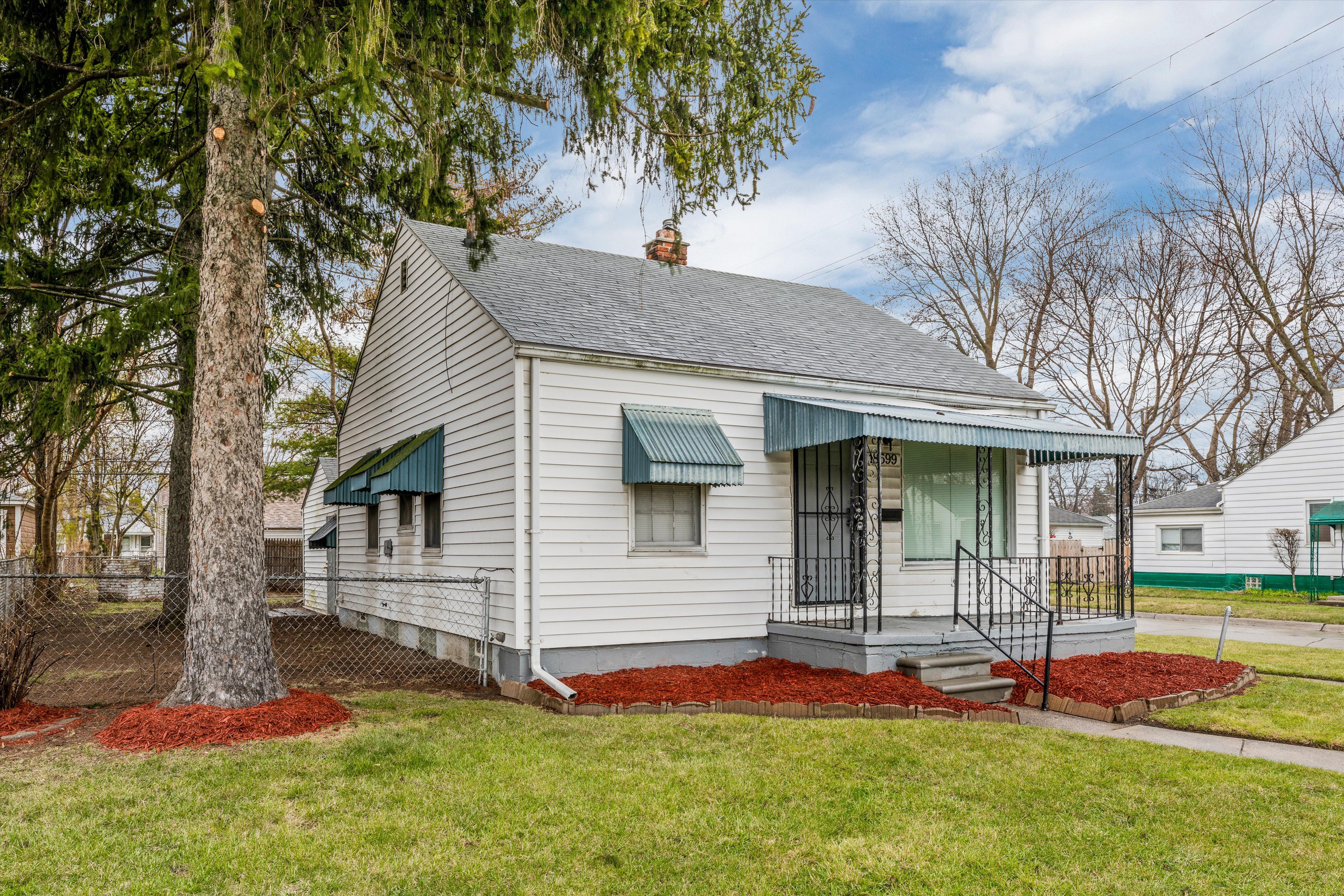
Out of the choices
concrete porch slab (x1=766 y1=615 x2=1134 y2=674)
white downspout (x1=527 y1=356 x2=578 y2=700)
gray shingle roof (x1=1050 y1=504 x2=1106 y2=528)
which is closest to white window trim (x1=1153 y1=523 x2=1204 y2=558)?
gray shingle roof (x1=1050 y1=504 x2=1106 y2=528)

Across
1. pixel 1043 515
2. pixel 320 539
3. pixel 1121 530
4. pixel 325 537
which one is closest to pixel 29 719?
pixel 325 537

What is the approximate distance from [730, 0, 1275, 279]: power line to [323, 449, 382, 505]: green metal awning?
630 cm

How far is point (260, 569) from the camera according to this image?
22.1 ft

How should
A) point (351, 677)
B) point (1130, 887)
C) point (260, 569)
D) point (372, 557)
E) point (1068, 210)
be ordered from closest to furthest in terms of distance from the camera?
point (1130, 887) < point (260, 569) < point (351, 677) < point (372, 557) < point (1068, 210)

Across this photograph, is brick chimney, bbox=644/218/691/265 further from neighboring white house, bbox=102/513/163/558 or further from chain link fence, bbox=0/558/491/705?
neighboring white house, bbox=102/513/163/558

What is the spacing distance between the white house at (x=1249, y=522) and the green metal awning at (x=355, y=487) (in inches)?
834

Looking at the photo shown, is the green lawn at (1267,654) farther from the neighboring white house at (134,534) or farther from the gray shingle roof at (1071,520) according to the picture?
the neighboring white house at (134,534)

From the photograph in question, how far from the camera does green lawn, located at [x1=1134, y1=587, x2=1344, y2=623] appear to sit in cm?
1604

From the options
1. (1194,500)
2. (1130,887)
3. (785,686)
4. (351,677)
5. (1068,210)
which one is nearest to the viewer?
(1130,887)

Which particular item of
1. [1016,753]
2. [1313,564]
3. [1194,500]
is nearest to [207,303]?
[1016,753]

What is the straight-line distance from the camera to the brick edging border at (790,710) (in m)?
6.86

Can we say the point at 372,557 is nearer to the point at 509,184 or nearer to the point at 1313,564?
the point at 509,184

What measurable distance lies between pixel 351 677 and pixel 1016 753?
21.7 feet

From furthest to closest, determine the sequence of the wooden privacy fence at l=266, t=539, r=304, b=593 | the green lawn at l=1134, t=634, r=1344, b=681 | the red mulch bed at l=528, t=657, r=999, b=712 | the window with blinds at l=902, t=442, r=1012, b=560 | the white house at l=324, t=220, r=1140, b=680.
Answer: the wooden privacy fence at l=266, t=539, r=304, b=593 → the window with blinds at l=902, t=442, r=1012, b=560 → the green lawn at l=1134, t=634, r=1344, b=681 → the white house at l=324, t=220, r=1140, b=680 → the red mulch bed at l=528, t=657, r=999, b=712
